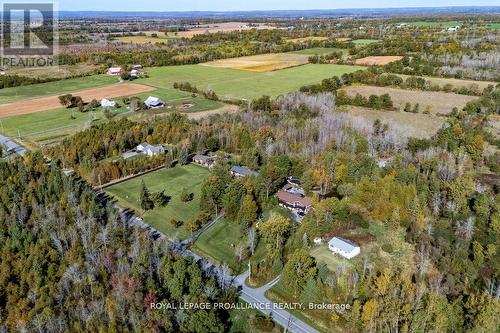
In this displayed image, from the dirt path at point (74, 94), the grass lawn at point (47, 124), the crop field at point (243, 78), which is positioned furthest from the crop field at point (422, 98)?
the grass lawn at point (47, 124)

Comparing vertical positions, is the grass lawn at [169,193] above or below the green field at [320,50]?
below

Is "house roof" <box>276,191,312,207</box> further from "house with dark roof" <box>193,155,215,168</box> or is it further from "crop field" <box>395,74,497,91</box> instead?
"crop field" <box>395,74,497,91</box>

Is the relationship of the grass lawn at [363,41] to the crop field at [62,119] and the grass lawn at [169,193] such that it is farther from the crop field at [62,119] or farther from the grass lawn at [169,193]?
the grass lawn at [169,193]

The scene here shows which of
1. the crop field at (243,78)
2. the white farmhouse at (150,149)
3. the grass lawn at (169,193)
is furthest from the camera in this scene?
the crop field at (243,78)

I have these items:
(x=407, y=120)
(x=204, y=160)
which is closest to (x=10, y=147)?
A: (x=204, y=160)

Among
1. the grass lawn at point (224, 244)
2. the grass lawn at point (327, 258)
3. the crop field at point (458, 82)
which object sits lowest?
the grass lawn at point (224, 244)

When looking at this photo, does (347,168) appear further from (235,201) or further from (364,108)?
(364,108)

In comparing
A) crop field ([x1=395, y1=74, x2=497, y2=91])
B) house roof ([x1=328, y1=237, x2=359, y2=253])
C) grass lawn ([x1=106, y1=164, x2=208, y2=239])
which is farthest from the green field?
house roof ([x1=328, y1=237, x2=359, y2=253])
